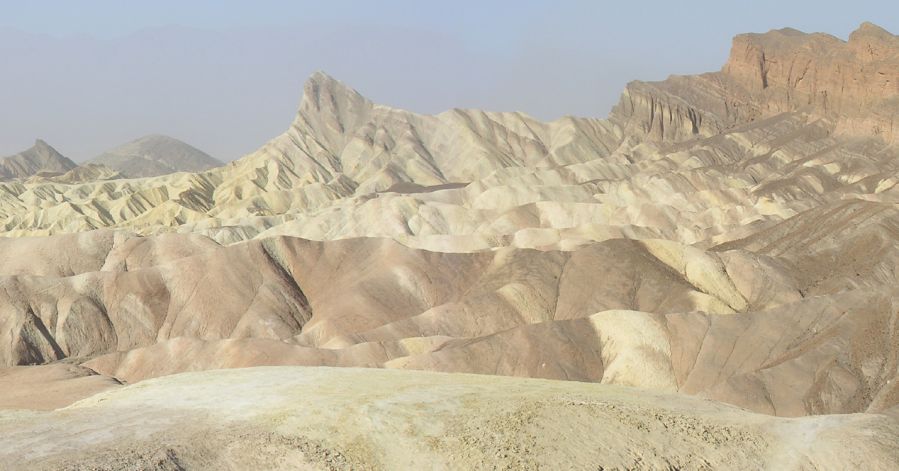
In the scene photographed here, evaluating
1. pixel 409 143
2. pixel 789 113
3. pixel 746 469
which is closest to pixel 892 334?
pixel 746 469

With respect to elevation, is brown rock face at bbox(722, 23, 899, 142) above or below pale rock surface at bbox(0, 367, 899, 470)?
below

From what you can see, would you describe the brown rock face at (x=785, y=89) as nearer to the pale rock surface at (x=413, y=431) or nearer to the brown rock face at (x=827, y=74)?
the brown rock face at (x=827, y=74)

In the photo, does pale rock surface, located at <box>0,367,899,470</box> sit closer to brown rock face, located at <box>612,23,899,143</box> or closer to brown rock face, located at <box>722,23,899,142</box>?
brown rock face, located at <box>722,23,899,142</box>

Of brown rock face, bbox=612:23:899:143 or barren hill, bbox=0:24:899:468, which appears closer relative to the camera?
barren hill, bbox=0:24:899:468

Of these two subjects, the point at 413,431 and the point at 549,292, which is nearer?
the point at 413,431

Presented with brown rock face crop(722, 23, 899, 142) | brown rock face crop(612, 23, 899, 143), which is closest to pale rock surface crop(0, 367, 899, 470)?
brown rock face crop(722, 23, 899, 142)

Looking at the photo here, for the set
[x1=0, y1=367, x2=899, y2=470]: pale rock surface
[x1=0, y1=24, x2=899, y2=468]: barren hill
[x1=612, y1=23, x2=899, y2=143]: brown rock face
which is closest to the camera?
[x1=0, y1=367, x2=899, y2=470]: pale rock surface

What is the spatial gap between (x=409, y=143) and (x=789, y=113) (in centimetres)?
7459

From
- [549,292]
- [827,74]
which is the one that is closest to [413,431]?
[549,292]

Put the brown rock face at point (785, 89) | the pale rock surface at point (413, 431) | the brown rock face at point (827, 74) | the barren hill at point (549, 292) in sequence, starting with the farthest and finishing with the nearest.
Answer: the brown rock face at point (785, 89), the brown rock face at point (827, 74), the barren hill at point (549, 292), the pale rock surface at point (413, 431)

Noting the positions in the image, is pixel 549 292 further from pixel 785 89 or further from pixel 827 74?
pixel 785 89

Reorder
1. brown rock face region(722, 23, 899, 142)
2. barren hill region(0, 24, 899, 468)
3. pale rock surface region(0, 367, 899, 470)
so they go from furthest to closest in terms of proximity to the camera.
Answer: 1. brown rock face region(722, 23, 899, 142)
2. barren hill region(0, 24, 899, 468)
3. pale rock surface region(0, 367, 899, 470)

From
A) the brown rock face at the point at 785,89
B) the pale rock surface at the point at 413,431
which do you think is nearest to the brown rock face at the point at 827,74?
the brown rock face at the point at 785,89

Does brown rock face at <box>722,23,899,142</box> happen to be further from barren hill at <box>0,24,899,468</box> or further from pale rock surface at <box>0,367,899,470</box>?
pale rock surface at <box>0,367,899,470</box>
